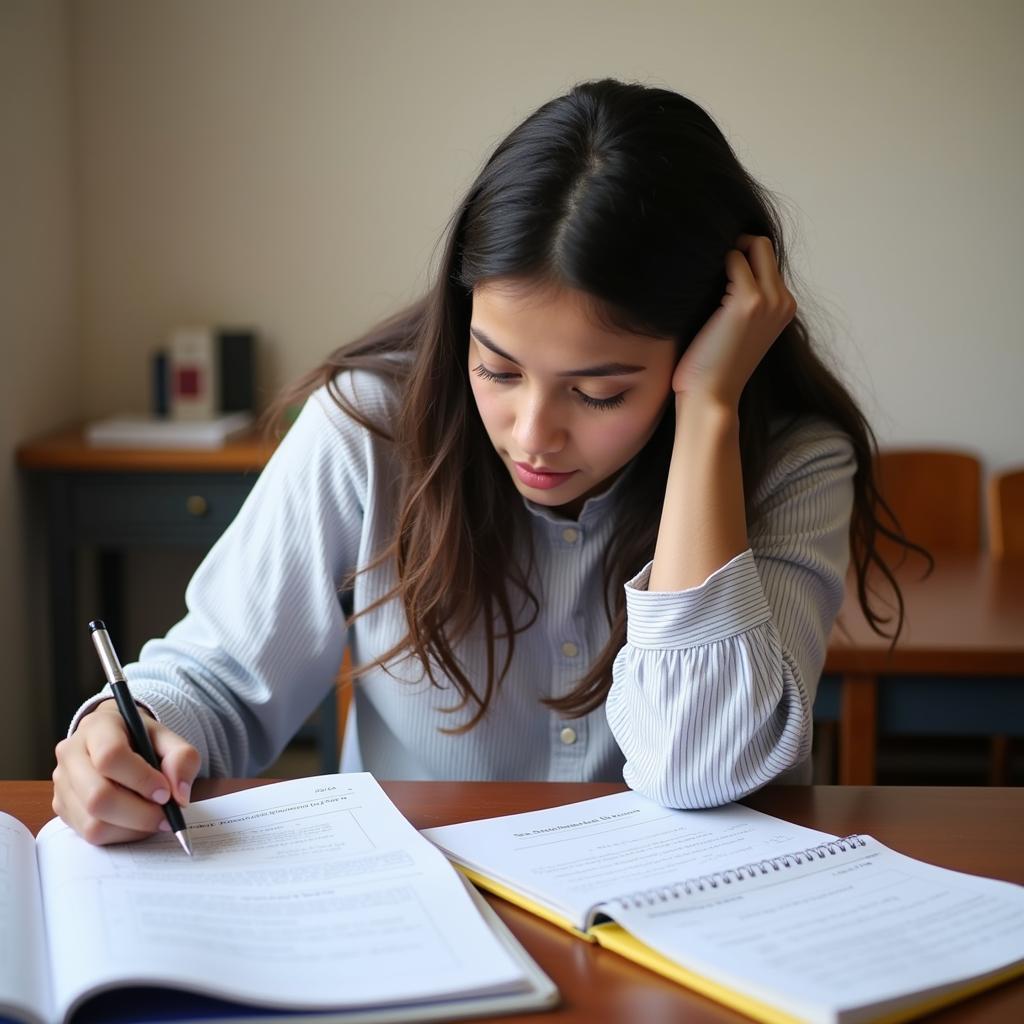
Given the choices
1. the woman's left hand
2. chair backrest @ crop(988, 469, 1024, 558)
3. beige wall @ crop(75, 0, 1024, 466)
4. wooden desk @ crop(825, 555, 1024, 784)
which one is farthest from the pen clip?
beige wall @ crop(75, 0, 1024, 466)

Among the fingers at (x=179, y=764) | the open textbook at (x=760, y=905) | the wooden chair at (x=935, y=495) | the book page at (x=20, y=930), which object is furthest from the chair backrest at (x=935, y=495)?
the book page at (x=20, y=930)

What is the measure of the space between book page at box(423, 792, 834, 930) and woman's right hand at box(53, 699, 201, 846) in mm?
181

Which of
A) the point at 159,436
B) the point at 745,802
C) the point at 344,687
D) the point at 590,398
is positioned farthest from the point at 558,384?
the point at 159,436

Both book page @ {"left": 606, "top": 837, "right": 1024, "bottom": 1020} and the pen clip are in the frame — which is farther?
the pen clip

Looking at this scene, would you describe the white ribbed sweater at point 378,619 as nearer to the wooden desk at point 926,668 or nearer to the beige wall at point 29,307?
the wooden desk at point 926,668

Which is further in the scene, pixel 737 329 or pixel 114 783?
pixel 737 329

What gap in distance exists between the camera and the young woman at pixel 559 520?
100 cm

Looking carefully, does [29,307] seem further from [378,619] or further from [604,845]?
[604,845]

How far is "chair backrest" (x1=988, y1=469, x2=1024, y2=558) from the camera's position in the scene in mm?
2557

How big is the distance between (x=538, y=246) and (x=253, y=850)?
0.51 meters

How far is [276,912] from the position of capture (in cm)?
72

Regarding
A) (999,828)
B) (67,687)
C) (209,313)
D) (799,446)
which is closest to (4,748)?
(67,687)

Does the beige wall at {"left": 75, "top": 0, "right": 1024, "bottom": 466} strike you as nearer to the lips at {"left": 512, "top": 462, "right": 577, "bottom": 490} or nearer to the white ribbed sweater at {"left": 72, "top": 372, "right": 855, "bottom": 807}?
the white ribbed sweater at {"left": 72, "top": 372, "right": 855, "bottom": 807}

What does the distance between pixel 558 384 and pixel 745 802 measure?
0.36m
